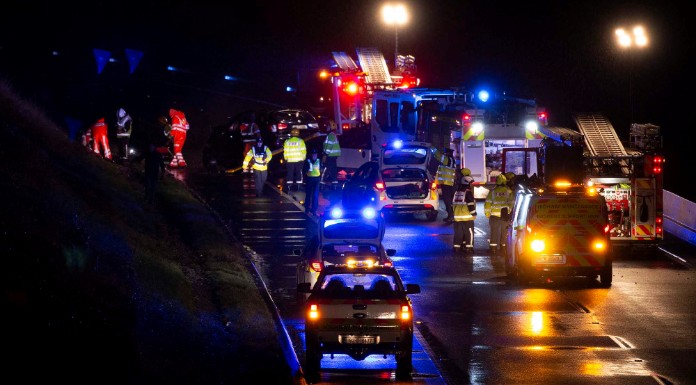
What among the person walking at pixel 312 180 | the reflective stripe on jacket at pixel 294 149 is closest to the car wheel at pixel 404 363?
the person walking at pixel 312 180

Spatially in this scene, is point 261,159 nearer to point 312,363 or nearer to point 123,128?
point 123,128

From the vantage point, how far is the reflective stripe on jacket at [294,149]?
98.2 feet

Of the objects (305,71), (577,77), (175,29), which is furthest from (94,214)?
(577,77)

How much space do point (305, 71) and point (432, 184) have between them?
56.2ft

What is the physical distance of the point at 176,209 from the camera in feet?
79.3

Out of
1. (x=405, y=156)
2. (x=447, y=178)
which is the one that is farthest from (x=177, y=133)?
(x=447, y=178)

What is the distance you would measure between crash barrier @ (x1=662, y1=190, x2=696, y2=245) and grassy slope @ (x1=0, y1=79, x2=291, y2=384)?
1141cm

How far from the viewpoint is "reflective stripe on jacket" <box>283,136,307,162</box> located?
29.9 meters

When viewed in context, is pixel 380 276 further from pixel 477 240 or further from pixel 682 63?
pixel 682 63

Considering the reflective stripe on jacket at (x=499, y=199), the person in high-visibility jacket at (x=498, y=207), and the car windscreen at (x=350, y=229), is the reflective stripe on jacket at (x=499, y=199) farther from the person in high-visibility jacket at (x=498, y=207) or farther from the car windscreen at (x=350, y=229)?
the car windscreen at (x=350, y=229)

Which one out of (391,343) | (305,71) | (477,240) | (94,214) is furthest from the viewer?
(305,71)

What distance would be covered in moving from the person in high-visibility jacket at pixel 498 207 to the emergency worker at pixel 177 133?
38.4ft

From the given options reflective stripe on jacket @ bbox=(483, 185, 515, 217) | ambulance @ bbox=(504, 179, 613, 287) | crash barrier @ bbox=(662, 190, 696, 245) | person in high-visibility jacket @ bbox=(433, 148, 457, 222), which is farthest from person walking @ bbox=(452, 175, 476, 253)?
crash barrier @ bbox=(662, 190, 696, 245)

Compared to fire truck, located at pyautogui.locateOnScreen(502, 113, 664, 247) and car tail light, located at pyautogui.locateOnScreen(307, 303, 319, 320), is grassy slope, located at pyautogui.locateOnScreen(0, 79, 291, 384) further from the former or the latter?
fire truck, located at pyautogui.locateOnScreen(502, 113, 664, 247)
